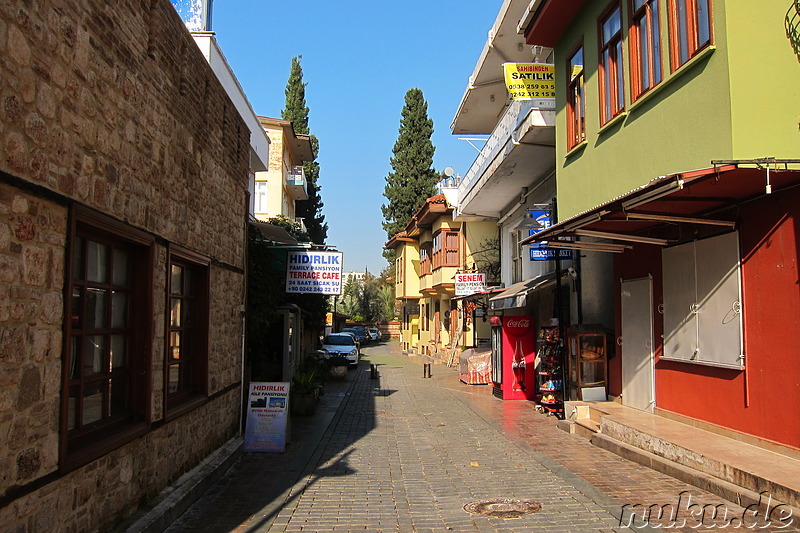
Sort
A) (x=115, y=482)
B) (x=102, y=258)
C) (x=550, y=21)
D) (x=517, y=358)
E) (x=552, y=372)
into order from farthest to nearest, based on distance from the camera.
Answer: (x=517, y=358)
(x=552, y=372)
(x=550, y=21)
(x=102, y=258)
(x=115, y=482)

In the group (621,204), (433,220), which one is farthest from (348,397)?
(433,220)

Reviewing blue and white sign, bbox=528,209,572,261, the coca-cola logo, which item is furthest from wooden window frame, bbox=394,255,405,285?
blue and white sign, bbox=528,209,572,261

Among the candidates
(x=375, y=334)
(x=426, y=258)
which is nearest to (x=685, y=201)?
(x=426, y=258)

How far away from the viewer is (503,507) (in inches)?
261

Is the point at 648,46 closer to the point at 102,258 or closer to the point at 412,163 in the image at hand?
the point at 102,258

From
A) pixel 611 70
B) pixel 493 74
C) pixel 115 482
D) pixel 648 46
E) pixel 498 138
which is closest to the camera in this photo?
pixel 115 482

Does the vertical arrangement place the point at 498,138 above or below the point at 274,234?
above

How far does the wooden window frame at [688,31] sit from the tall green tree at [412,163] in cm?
4449

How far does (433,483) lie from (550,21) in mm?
8968

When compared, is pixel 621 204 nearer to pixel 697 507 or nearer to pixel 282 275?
pixel 697 507

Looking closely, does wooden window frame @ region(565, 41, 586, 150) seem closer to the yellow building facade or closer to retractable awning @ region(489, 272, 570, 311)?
retractable awning @ region(489, 272, 570, 311)

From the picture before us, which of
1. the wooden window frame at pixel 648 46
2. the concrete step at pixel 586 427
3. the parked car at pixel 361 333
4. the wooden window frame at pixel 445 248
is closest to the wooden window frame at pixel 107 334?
the wooden window frame at pixel 648 46

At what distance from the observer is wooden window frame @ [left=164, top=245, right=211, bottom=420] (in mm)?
7309

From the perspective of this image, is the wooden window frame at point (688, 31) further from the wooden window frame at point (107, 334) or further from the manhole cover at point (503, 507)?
the wooden window frame at point (107, 334)
